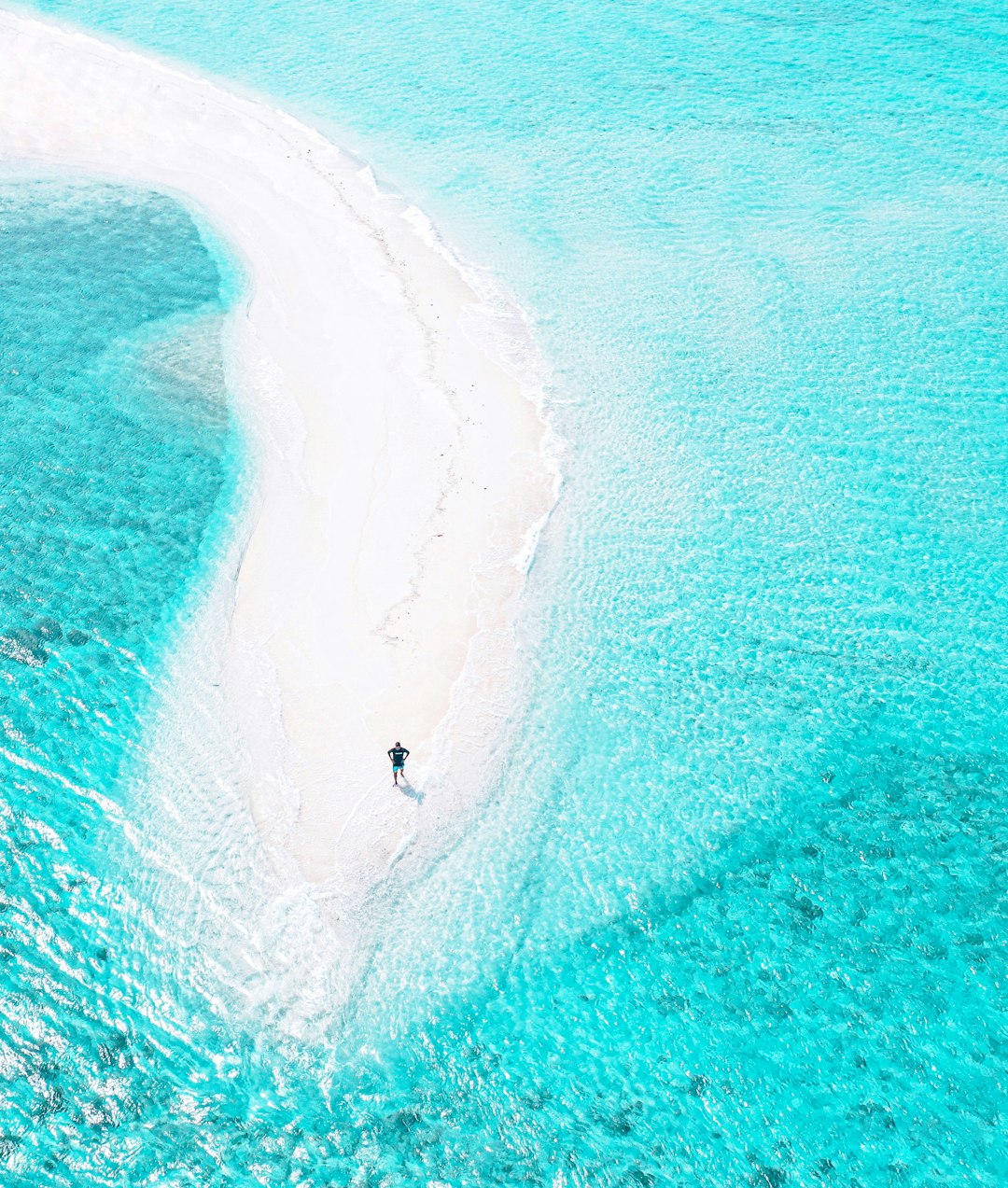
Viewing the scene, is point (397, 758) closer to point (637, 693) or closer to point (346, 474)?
point (637, 693)

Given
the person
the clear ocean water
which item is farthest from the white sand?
the clear ocean water

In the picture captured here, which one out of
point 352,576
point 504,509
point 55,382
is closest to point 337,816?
point 352,576

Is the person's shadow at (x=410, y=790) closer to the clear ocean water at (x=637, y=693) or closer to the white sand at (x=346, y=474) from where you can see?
the white sand at (x=346, y=474)

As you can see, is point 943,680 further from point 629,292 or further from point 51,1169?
point 51,1169

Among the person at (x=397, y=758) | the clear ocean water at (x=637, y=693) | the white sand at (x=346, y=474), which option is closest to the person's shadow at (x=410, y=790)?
the person at (x=397, y=758)

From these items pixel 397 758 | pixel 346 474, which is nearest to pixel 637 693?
pixel 397 758

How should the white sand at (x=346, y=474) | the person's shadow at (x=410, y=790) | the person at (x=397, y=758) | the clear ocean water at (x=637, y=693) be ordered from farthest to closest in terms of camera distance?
the white sand at (x=346, y=474)
the person's shadow at (x=410, y=790)
the person at (x=397, y=758)
the clear ocean water at (x=637, y=693)
